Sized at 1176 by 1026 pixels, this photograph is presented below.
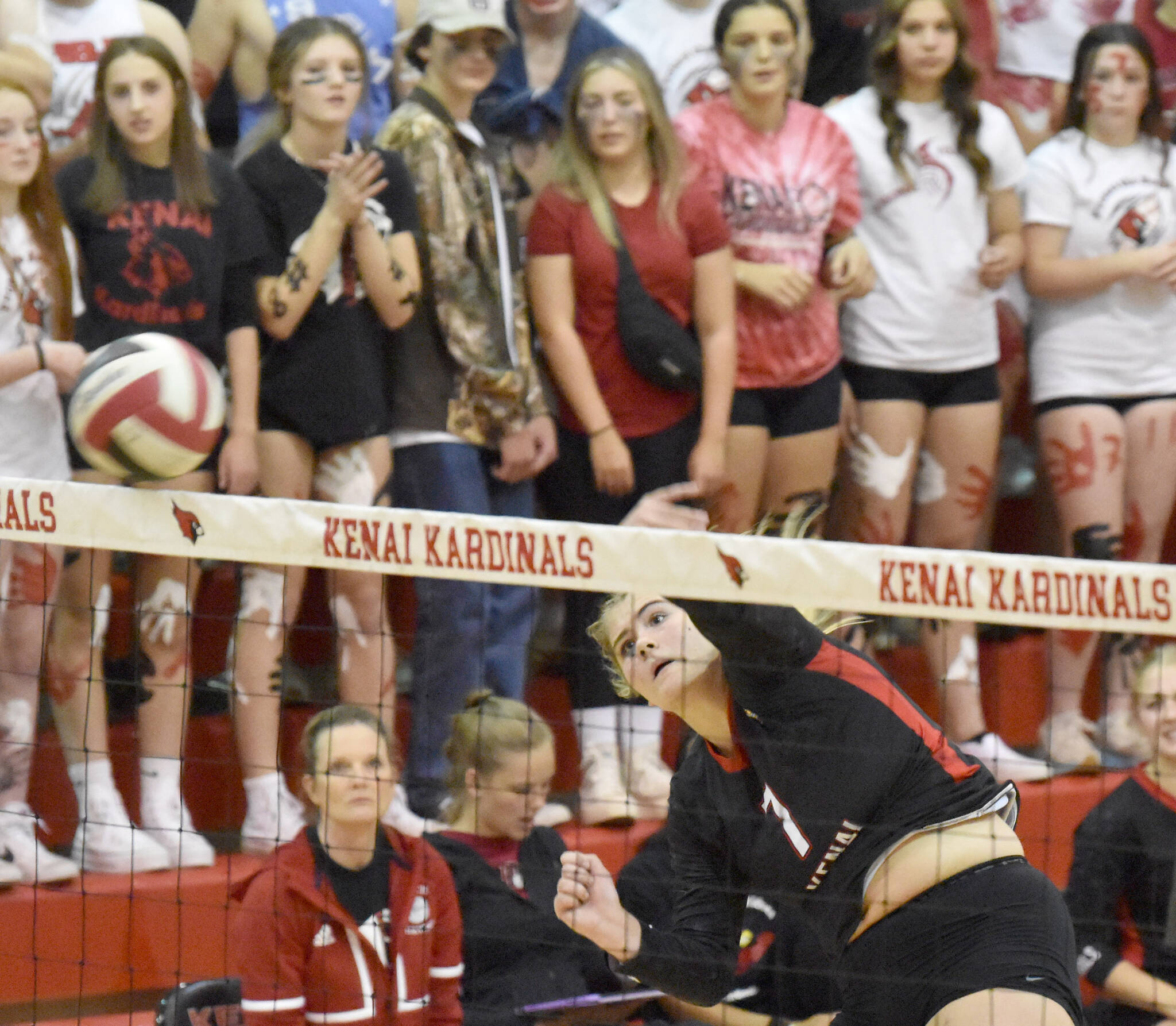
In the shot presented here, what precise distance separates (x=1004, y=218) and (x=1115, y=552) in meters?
1.08

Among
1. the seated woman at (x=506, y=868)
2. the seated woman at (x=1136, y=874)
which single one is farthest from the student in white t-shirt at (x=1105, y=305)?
the seated woman at (x=506, y=868)

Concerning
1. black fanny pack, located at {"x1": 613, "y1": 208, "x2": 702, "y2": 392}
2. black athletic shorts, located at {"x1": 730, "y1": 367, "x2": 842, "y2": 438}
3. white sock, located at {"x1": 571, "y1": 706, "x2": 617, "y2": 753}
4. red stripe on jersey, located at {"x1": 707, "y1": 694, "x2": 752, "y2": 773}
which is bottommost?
white sock, located at {"x1": 571, "y1": 706, "x2": 617, "y2": 753}

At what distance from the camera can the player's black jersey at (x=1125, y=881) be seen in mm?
4621

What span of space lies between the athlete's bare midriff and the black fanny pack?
1.99m

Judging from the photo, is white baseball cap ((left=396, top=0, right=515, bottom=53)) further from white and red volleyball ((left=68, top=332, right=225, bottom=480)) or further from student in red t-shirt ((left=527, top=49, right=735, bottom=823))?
white and red volleyball ((left=68, top=332, right=225, bottom=480))

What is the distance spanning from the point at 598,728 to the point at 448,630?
488 millimetres

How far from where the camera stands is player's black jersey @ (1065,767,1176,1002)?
4.62m

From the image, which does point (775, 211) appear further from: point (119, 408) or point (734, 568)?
point (119, 408)

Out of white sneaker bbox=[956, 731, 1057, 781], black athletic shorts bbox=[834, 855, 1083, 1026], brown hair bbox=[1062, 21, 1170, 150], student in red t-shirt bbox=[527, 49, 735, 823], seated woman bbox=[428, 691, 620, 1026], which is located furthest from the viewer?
brown hair bbox=[1062, 21, 1170, 150]

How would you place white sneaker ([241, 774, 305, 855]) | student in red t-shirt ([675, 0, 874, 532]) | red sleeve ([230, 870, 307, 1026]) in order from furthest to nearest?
1. student in red t-shirt ([675, 0, 874, 532])
2. white sneaker ([241, 774, 305, 855])
3. red sleeve ([230, 870, 307, 1026])

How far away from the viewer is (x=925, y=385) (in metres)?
5.53

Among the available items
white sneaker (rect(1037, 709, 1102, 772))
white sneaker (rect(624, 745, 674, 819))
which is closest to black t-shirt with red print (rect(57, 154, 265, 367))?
white sneaker (rect(624, 745, 674, 819))

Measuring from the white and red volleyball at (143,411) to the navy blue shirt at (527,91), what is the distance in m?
Result: 2.03

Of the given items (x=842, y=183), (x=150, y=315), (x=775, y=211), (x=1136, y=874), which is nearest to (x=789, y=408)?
(x=775, y=211)
